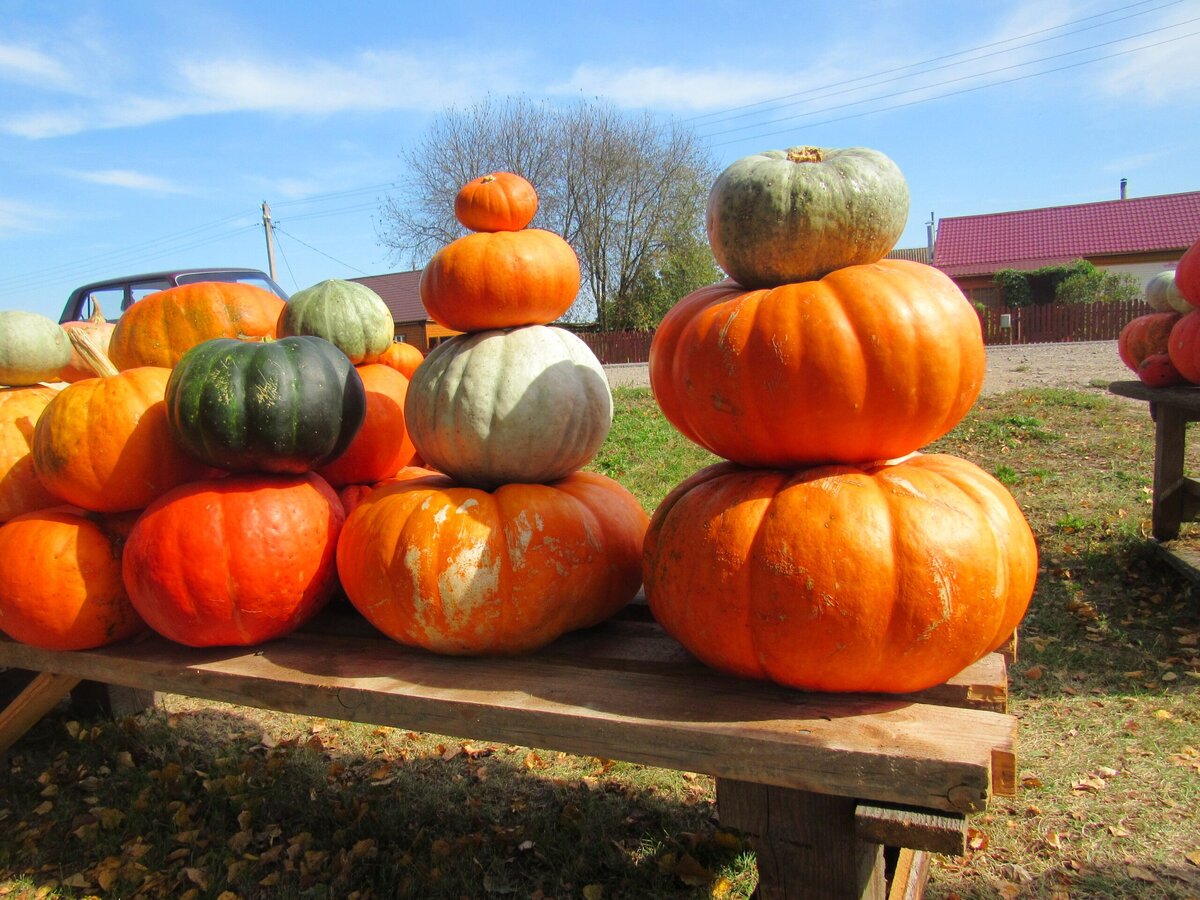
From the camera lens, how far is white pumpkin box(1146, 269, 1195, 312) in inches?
196

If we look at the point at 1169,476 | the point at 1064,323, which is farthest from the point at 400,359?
the point at 1064,323

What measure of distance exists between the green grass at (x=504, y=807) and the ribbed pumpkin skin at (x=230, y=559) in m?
0.93

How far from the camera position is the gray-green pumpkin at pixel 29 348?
2428mm

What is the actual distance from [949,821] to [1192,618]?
12.0 ft

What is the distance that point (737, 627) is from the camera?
4.66ft

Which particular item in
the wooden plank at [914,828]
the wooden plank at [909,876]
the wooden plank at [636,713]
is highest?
the wooden plank at [636,713]

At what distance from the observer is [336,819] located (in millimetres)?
2684

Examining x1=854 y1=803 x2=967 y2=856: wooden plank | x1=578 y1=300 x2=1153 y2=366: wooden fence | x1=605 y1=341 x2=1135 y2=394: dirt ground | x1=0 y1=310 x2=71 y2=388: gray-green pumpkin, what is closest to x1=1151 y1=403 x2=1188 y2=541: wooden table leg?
x1=854 y1=803 x2=967 y2=856: wooden plank

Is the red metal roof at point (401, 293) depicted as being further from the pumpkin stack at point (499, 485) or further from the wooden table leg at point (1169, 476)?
the pumpkin stack at point (499, 485)

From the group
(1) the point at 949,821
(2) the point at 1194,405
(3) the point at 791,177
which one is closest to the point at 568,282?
(3) the point at 791,177

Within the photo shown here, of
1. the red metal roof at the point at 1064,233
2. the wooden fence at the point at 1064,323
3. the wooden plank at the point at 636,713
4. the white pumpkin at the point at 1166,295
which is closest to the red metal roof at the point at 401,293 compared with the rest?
the wooden fence at the point at 1064,323

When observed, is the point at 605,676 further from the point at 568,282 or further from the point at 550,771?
the point at 550,771

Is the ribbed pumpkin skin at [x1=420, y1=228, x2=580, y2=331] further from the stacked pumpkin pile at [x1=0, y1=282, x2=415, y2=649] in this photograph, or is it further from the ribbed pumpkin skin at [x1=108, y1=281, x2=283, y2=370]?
the ribbed pumpkin skin at [x1=108, y1=281, x2=283, y2=370]

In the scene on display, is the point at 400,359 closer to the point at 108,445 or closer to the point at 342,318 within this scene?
the point at 342,318
